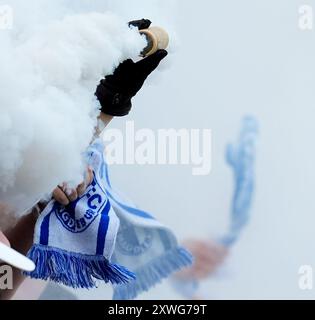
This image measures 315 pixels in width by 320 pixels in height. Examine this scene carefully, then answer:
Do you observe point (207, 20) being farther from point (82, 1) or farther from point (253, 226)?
point (82, 1)

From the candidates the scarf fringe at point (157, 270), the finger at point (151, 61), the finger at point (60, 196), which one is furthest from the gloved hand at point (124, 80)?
the scarf fringe at point (157, 270)

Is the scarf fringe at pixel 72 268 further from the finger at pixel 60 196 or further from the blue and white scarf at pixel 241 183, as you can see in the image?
the blue and white scarf at pixel 241 183

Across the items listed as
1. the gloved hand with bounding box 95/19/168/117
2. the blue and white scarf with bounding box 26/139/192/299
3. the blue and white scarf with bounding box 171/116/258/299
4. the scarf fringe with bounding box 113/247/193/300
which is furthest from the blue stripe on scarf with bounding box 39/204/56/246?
the blue and white scarf with bounding box 171/116/258/299

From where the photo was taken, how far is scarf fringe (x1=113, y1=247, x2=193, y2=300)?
1.18m

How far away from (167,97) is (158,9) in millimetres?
441

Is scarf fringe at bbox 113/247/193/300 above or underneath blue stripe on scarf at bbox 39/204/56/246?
underneath

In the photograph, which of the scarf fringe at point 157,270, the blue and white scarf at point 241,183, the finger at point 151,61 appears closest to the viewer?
the finger at point 151,61

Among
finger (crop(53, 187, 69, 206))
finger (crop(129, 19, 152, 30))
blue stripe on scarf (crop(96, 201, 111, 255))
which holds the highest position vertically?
finger (crop(129, 19, 152, 30))

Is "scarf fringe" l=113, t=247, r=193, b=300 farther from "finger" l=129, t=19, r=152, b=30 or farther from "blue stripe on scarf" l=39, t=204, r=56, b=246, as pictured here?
"finger" l=129, t=19, r=152, b=30

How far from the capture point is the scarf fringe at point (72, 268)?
751mm

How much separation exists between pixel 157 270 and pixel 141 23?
1.96 ft

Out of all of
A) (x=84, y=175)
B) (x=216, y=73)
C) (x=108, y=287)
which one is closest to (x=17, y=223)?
(x=84, y=175)

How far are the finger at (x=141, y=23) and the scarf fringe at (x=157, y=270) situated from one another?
0.57 m

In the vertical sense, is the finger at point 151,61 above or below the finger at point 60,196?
above
